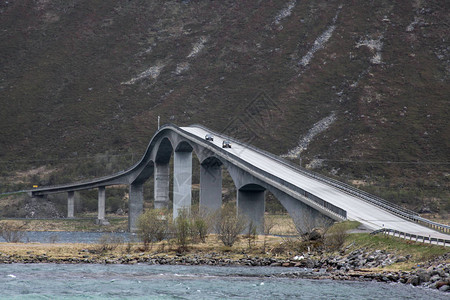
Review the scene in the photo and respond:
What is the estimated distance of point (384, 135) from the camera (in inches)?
6964

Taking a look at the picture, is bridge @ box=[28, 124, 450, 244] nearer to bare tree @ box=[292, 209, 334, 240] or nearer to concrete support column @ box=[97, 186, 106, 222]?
bare tree @ box=[292, 209, 334, 240]

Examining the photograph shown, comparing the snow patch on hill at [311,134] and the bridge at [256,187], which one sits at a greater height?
the snow patch on hill at [311,134]

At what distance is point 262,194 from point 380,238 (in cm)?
3365

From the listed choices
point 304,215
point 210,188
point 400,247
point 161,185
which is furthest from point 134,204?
point 400,247

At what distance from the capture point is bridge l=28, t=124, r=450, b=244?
66.4 metres

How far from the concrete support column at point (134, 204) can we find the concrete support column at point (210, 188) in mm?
39869

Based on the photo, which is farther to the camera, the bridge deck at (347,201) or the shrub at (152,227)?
the shrub at (152,227)

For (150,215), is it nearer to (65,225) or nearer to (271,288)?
(271,288)

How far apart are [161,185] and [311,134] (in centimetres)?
6099

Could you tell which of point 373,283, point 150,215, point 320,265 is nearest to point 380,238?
point 320,265

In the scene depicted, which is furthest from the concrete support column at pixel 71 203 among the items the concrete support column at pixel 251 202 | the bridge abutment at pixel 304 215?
the bridge abutment at pixel 304 215

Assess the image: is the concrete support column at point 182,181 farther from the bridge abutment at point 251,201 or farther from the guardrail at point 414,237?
the guardrail at point 414,237

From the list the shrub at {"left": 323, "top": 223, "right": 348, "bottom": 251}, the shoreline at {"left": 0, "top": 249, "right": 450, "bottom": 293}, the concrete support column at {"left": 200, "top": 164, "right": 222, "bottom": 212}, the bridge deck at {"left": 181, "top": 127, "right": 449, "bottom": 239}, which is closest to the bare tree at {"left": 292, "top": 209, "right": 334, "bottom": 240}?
the shrub at {"left": 323, "top": 223, "right": 348, "bottom": 251}

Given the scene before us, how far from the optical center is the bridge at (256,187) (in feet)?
218
